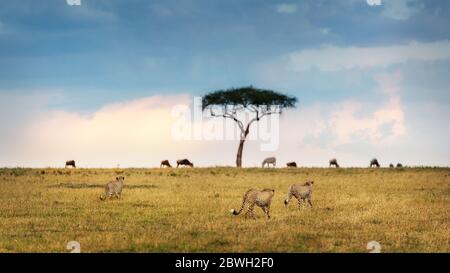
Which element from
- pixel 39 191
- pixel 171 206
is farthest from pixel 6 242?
pixel 39 191

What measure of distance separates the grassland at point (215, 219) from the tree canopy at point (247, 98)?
36.8 metres

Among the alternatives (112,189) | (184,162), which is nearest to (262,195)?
(112,189)

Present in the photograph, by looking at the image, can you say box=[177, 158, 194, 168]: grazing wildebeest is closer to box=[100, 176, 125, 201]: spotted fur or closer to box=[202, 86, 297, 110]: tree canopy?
box=[202, 86, 297, 110]: tree canopy

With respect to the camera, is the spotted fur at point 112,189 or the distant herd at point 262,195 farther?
the spotted fur at point 112,189

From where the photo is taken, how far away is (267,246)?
17453 millimetres

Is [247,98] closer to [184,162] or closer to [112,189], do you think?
[184,162]

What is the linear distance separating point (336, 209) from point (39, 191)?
1710 centimetres

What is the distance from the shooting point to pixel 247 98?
80.0 metres

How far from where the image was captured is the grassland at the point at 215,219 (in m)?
18.0

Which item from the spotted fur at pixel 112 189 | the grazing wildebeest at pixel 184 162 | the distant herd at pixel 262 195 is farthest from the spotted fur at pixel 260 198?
the grazing wildebeest at pixel 184 162

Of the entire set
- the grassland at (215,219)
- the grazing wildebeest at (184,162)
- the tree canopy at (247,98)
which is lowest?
the grassland at (215,219)

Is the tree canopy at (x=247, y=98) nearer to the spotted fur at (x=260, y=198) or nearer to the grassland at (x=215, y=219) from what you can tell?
the grassland at (x=215, y=219)
